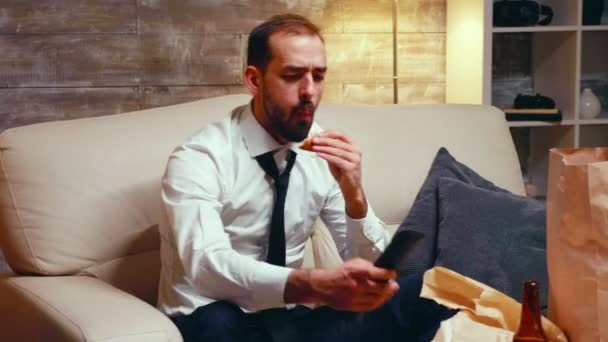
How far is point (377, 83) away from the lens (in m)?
3.06

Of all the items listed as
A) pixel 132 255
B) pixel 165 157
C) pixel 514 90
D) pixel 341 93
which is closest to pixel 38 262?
pixel 132 255

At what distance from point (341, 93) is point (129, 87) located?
799 mm

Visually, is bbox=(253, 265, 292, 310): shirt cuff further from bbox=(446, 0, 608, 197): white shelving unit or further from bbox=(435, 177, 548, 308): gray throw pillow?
bbox=(446, 0, 608, 197): white shelving unit

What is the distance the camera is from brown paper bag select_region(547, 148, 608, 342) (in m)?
1.11

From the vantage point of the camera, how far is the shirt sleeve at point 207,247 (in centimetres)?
150

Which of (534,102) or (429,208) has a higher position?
(534,102)

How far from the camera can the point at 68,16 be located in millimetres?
2699

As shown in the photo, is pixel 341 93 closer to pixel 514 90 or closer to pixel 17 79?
pixel 514 90

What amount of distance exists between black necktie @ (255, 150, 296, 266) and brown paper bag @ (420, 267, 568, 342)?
21.7 inches

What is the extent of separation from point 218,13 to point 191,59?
192mm

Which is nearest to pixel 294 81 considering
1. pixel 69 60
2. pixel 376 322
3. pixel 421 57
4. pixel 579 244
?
pixel 376 322

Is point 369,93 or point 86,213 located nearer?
point 86,213

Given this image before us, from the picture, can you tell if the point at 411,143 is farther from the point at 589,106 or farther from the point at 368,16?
the point at 589,106

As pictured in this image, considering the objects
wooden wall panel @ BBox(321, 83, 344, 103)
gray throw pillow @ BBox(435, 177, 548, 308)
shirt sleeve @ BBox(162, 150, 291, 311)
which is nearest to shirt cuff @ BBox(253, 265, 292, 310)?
shirt sleeve @ BBox(162, 150, 291, 311)
